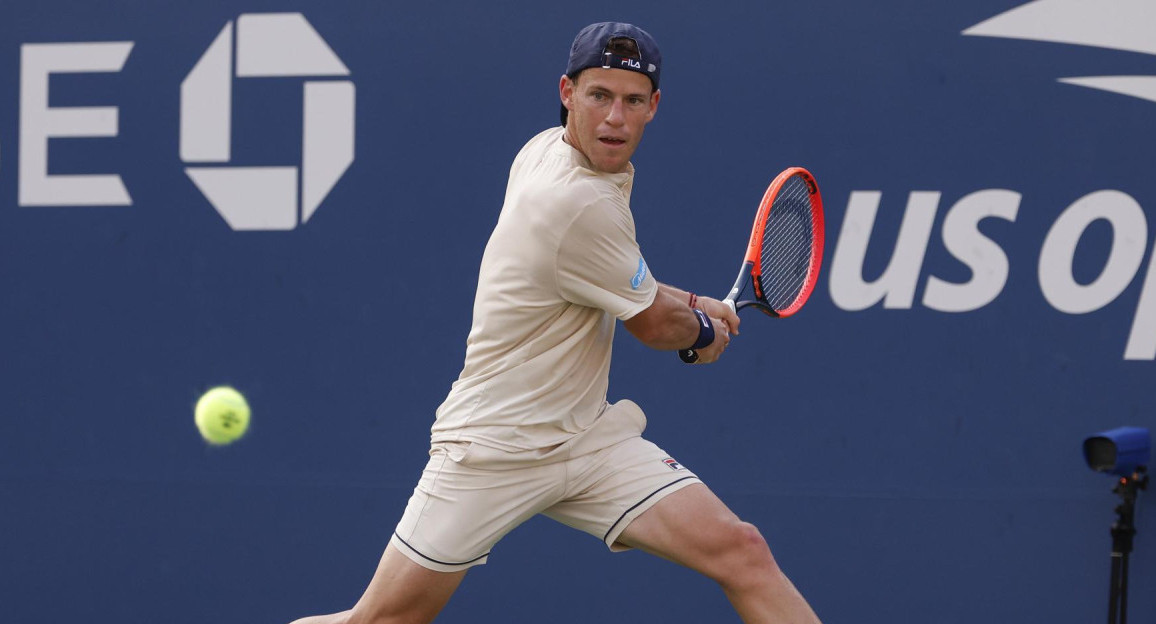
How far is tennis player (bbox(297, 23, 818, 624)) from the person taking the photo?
3184 mm

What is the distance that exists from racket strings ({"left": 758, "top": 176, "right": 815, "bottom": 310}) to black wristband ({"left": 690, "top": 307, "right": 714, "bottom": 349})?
1.54 ft

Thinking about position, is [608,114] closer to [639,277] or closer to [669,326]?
[639,277]

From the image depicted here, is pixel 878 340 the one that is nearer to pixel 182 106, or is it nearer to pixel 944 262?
pixel 944 262

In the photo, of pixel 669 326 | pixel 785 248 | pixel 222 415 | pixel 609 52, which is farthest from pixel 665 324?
pixel 222 415

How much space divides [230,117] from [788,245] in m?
1.97

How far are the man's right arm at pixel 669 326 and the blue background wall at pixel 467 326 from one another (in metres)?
1.24

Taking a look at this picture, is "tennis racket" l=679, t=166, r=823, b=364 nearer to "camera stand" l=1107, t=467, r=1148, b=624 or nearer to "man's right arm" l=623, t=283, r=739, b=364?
"man's right arm" l=623, t=283, r=739, b=364

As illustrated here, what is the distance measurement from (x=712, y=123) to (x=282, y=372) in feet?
5.18

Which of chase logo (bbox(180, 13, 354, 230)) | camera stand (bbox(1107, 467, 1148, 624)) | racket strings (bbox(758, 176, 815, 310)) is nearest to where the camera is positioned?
racket strings (bbox(758, 176, 815, 310))

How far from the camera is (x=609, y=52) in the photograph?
10.5 ft

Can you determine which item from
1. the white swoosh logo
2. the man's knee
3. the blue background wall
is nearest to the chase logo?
the blue background wall

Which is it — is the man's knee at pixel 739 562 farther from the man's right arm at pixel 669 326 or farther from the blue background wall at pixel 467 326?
the blue background wall at pixel 467 326

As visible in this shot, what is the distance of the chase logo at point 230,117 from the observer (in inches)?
190

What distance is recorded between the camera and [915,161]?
446 centimetres
